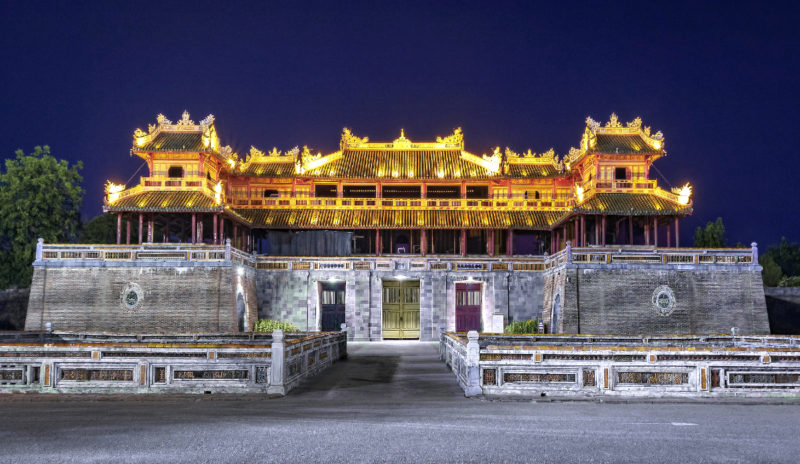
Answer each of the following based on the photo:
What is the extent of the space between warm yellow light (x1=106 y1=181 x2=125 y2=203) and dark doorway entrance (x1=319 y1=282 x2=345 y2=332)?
39.4ft

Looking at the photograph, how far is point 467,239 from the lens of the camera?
4369 cm

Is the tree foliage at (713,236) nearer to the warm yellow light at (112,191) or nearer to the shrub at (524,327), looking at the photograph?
the shrub at (524,327)

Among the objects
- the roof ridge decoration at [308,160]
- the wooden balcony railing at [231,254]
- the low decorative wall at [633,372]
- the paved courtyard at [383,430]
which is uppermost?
the roof ridge decoration at [308,160]

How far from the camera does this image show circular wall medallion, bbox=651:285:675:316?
3247 cm

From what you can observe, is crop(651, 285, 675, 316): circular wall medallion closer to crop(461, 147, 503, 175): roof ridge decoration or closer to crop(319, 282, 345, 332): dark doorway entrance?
crop(461, 147, 503, 175): roof ridge decoration

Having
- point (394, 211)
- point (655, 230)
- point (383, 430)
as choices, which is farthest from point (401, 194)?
point (383, 430)

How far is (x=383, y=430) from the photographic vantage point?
1078 centimetres

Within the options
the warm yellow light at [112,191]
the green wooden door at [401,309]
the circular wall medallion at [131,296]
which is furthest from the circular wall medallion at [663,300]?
the warm yellow light at [112,191]

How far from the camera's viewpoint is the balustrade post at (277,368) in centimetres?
1512

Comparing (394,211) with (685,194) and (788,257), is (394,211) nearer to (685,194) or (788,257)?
(685,194)

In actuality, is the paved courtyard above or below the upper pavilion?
below

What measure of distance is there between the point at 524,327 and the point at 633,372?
68.5 feet

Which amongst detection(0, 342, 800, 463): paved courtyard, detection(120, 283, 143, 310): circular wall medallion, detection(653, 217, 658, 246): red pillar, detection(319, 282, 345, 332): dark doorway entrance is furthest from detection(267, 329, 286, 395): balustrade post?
detection(653, 217, 658, 246): red pillar

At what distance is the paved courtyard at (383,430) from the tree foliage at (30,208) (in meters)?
33.8
